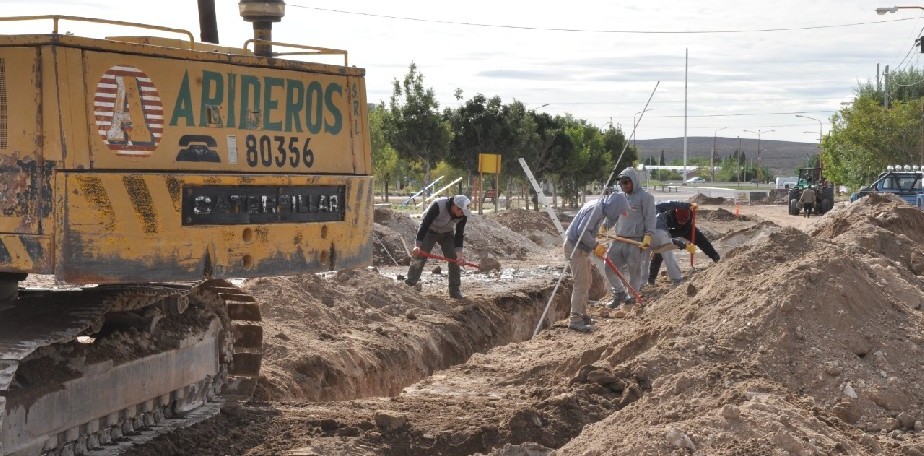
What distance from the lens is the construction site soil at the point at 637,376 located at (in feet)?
29.4

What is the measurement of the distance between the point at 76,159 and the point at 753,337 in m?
5.67

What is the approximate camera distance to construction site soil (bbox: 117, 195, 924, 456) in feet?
29.4

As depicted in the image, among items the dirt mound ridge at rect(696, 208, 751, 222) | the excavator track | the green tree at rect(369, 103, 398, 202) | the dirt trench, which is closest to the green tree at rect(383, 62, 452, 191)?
the green tree at rect(369, 103, 398, 202)

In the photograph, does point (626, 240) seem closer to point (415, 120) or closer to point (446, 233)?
point (446, 233)

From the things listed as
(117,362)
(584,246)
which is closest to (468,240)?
(584,246)

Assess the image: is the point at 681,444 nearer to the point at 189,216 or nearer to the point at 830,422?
the point at 830,422

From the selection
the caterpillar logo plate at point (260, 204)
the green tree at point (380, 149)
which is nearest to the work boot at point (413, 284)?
the caterpillar logo plate at point (260, 204)

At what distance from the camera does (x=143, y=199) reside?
25.2 feet

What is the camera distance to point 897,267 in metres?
16.0

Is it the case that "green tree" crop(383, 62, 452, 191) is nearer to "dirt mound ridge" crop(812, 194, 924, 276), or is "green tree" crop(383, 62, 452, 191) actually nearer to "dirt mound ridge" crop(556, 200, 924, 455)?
"dirt mound ridge" crop(812, 194, 924, 276)

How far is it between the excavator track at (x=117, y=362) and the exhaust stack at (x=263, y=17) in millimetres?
1887

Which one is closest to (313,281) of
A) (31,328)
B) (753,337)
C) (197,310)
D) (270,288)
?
(270,288)

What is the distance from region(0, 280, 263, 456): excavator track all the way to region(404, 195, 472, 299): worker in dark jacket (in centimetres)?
675

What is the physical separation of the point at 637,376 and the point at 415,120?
102ft
